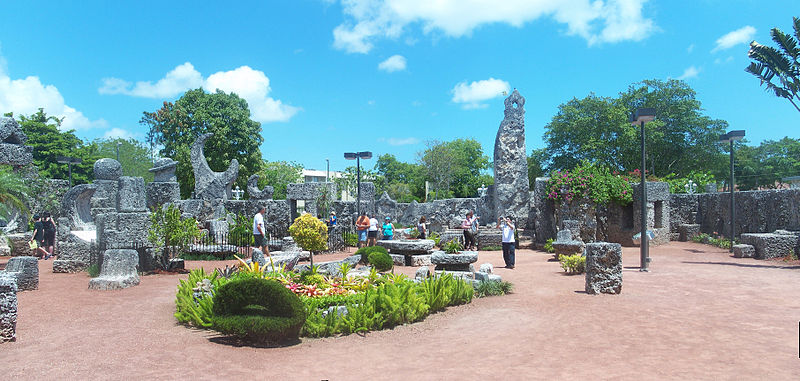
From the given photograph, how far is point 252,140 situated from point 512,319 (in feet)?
95.7

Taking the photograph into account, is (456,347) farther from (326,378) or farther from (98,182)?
(98,182)

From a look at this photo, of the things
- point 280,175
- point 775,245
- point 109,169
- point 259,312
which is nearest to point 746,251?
point 775,245

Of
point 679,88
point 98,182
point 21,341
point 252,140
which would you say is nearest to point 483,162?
point 679,88

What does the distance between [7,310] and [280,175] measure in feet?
127

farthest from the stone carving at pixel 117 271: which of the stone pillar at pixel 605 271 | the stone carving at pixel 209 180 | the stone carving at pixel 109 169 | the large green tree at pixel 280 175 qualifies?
the large green tree at pixel 280 175

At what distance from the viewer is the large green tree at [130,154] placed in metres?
42.3

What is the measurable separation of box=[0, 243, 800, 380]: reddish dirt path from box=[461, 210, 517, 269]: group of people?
3.56m

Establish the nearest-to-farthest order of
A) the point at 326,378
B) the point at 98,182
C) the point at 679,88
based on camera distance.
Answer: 1. the point at 326,378
2. the point at 98,182
3. the point at 679,88

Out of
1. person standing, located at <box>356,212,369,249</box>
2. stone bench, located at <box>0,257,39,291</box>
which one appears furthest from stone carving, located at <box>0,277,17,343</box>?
person standing, located at <box>356,212,369,249</box>

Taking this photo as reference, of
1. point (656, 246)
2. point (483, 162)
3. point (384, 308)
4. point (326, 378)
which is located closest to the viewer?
point (326, 378)

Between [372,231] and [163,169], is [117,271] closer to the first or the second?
[372,231]

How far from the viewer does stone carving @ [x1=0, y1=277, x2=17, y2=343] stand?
579 cm

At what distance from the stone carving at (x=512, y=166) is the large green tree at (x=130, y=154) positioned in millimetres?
32304

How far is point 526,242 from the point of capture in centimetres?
1958
